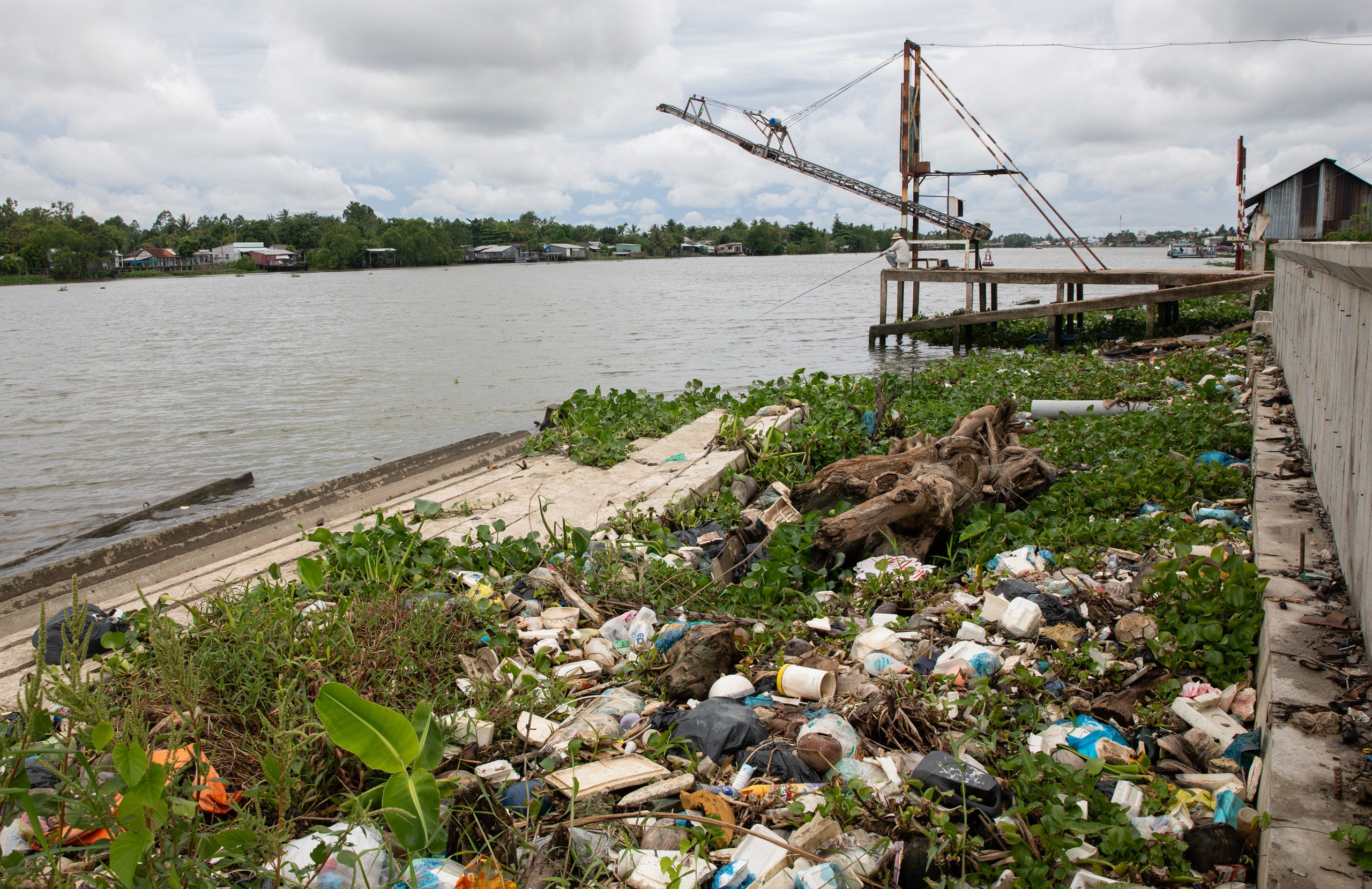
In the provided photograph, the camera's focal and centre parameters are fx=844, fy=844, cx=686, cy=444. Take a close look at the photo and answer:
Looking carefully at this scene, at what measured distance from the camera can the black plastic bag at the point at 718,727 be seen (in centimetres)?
264

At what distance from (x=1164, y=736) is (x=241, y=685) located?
2.87 metres

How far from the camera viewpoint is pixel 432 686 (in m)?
2.95

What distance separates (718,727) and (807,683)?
1.50ft

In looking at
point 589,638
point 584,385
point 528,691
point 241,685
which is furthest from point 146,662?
point 584,385

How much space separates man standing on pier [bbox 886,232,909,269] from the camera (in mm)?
19000

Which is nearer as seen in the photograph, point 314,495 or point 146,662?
point 146,662

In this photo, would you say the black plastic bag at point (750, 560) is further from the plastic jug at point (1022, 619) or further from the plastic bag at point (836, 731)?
the plastic bag at point (836, 731)

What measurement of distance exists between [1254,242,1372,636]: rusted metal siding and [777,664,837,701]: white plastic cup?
1583mm

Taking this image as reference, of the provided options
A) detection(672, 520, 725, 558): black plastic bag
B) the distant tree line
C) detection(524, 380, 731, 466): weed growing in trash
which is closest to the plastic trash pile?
detection(672, 520, 725, 558): black plastic bag

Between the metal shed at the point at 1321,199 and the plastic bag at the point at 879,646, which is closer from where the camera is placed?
the plastic bag at the point at 879,646

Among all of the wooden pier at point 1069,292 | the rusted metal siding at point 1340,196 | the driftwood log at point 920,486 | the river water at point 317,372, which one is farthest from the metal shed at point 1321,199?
the driftwood log at point 920,486

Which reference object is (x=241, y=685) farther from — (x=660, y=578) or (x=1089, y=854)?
(x=1089, y=854)

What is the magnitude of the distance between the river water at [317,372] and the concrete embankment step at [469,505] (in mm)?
3034

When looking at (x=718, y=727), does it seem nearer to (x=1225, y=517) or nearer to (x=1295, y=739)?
(x=1295, y=739)
